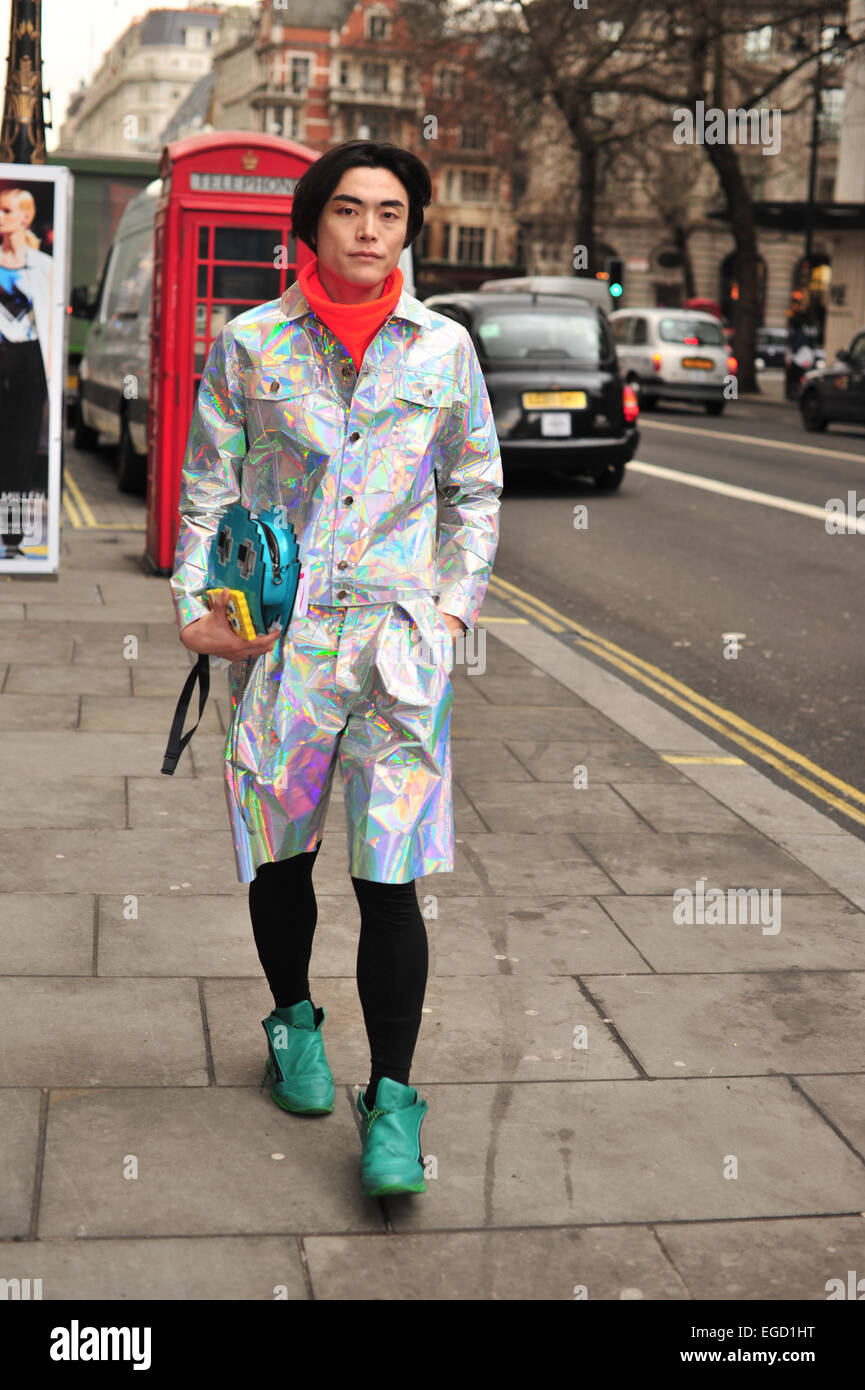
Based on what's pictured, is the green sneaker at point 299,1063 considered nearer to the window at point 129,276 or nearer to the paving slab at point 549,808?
the paving slab at point 549,808

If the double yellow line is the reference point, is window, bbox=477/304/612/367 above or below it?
above

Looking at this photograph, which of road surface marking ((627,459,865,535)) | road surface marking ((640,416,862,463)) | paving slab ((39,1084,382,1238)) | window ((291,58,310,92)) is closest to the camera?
paving slab ((39,1084,382,1238))

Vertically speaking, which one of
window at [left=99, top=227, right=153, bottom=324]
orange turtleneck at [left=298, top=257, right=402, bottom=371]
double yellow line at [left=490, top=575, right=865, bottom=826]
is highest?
window at [left=99, top=227, right=153, bottom=324]

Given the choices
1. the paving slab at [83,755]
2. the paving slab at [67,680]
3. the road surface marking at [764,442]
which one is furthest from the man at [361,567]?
the road surface marking at [764,442]

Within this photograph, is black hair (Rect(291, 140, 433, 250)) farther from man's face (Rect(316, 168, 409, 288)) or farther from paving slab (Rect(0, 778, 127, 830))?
paving slab (Rect(0, 778, 127, 830))

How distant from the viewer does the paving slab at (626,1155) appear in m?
3.03

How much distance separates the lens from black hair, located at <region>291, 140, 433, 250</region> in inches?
119

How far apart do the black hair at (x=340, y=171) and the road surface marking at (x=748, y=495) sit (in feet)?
35.6

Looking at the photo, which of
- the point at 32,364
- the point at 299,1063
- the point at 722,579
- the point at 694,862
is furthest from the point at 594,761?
the point at 722,579

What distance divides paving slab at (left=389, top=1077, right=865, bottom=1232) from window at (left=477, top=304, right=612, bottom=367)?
42.0 ft

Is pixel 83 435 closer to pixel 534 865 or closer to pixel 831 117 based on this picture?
pixel 534 865

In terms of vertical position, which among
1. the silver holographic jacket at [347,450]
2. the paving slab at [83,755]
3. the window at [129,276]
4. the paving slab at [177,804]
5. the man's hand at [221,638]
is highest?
the window at [129,276]

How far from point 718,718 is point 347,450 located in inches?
180

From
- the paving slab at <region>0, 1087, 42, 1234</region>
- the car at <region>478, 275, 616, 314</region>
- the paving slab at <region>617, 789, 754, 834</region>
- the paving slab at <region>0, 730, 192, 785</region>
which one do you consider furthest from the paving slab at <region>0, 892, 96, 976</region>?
the car at <region>478, 275, 616, 314</region>
